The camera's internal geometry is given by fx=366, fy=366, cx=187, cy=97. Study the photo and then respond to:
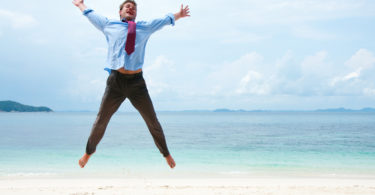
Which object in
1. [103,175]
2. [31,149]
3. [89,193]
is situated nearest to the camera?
[89,193]

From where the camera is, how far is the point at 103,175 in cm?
1352

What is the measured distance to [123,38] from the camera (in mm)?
4441

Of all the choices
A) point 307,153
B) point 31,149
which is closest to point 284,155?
point 307,153

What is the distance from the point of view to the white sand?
950 centimetres

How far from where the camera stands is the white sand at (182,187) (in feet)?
31.2

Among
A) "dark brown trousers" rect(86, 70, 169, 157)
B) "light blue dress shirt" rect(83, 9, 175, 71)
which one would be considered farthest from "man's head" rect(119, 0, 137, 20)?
"dark brown trousers" rect(86, 70, 169, 157)

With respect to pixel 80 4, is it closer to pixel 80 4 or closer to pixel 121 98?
pixel 80 4

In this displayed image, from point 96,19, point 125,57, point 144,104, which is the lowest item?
point 144,104

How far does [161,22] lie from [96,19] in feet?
2.73

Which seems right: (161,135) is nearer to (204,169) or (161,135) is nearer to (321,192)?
(321,192)

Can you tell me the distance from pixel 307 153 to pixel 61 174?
13787 millimetres

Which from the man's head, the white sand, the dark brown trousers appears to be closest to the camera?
the dark brown trousers

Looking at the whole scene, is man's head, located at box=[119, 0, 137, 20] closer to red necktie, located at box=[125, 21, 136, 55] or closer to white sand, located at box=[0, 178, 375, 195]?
red necktie, located at box=[125, 21, 136, 55]

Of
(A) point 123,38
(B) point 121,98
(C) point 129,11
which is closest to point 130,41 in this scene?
(A) point 123,38
